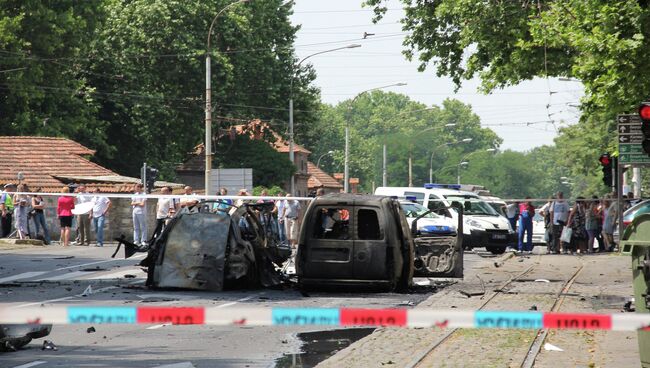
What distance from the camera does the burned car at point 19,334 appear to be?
11883mm

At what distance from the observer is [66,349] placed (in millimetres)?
12469

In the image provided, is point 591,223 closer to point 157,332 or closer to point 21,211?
point 21,211

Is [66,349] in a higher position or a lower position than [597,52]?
lower

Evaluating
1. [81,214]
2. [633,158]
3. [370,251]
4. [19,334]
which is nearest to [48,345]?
[19,334]

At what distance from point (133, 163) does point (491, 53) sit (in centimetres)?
3926

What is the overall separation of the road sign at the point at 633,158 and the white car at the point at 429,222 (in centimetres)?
557

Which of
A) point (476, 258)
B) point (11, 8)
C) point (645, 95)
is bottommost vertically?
point (476, 258)

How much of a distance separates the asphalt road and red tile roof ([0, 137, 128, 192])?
982 inches

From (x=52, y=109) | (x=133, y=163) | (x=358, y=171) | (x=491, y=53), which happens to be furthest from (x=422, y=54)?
(x=358, y=171)

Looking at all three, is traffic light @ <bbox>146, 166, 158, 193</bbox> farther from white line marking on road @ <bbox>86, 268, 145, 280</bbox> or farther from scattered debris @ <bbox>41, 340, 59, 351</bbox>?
scattered debris @ <bbox>41, 340, 59, 351</bbox>

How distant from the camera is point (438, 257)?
22328mm

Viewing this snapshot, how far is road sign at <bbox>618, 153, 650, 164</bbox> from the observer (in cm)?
2895

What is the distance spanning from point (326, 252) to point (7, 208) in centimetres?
1702

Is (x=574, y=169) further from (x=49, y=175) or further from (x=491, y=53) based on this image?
(x=491, y=53)
